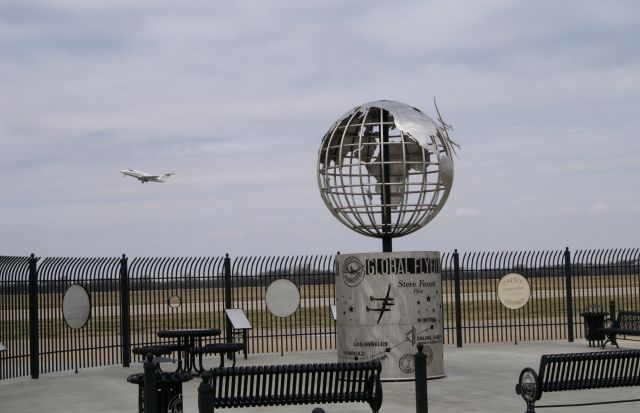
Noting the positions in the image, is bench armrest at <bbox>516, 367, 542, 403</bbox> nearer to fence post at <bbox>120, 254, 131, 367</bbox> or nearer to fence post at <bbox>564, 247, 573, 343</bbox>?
fence post at <bbox>120, 254, 131, 367</bbox>

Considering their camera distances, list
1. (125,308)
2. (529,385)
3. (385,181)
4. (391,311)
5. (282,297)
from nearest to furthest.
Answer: (529,385) < (391,311) < (385,181) < (125,308) < (282,297)

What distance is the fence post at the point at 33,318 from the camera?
19.1 metres

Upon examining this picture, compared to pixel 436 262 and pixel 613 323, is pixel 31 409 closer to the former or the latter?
pixel 436 262

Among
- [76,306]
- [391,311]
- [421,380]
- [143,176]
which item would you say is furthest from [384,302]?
[143,176]

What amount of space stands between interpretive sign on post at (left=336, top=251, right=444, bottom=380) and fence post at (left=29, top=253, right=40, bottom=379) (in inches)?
249

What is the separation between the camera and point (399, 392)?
15.4 metres

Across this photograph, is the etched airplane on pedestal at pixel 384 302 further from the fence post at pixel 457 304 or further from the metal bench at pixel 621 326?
the metal bench at pixel 621 326

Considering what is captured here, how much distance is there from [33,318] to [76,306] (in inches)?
42.3

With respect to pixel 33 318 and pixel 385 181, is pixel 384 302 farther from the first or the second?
pixel 33 318

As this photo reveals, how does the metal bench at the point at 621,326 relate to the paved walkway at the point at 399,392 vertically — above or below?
above

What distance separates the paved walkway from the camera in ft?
44.4

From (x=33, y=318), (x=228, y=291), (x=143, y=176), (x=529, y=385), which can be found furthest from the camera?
(x=143, y=176)

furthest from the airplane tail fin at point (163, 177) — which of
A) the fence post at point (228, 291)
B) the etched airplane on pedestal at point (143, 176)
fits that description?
the fence post at point (228, 291)

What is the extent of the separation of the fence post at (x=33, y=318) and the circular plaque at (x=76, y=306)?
702 mm
